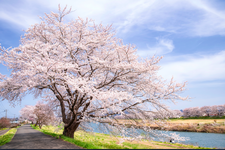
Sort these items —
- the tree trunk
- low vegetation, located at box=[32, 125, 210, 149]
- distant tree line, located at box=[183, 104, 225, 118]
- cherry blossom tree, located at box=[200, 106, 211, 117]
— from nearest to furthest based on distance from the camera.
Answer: low vegetation, located at box=[32, 125, 210, 149] → the tree trunk → distant tree line, located at box=[183, 104, 225, 118] → cherry blossom tree, located at box=[200, 106, 211, 117]

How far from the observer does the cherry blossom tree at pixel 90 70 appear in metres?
9.02

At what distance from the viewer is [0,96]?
10156mm

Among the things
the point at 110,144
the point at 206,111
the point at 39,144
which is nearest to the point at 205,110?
the point at 206,111

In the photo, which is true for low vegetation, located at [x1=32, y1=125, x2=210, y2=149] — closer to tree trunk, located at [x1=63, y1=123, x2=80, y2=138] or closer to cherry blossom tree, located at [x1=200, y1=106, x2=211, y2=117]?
tree trunk, located at [x1=63, y1=123, x2=80, y2=138]

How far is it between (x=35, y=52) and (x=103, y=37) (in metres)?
5.19

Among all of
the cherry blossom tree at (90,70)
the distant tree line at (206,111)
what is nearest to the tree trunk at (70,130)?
the cherry blossom tree at (90,70)

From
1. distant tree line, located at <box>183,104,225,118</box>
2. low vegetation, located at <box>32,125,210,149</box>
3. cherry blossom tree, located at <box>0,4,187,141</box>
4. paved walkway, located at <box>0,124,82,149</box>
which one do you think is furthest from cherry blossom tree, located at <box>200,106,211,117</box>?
paved walkway, located at <box>0,124,82,149</box>

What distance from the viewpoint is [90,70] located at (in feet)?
36.8

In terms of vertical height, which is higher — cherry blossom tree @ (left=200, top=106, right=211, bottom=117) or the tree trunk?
the tree trunk

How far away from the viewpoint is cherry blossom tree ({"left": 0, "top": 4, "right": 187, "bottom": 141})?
902 cm

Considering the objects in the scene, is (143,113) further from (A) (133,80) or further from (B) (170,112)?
(A) (133,80)

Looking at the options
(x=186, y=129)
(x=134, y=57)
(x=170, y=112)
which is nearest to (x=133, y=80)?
(x=134, y=57)

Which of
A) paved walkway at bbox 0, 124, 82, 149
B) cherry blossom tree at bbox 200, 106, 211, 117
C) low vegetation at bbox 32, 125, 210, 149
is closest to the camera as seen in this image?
paved walkway at bbox 0, 124, 82, 149

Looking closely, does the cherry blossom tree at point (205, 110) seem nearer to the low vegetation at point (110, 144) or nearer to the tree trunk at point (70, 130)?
the low vegetation at point (110, 144)
